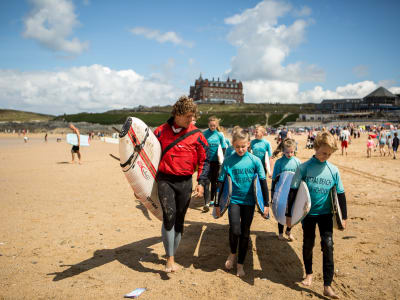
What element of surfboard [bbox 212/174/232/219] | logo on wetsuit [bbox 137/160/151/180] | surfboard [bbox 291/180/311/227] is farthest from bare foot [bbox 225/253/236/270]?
logo on wetsuit [bbox 137/160/151/180]

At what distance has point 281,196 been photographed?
4230 mm

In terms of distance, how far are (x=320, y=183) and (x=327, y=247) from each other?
2.64ft

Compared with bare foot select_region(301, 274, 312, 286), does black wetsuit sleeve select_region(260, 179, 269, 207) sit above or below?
above

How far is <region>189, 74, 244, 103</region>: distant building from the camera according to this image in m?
154

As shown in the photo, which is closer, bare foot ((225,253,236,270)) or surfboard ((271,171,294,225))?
bare foot ((225,253,236,270))

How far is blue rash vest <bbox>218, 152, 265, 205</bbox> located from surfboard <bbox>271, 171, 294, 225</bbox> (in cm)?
48

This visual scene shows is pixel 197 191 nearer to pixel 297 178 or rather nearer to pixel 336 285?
pixel 297 178

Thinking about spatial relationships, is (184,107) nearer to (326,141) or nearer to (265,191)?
(265,191)

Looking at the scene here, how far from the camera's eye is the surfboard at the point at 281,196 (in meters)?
4.13

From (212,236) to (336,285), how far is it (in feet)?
7.55

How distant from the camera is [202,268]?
4094 millimetres

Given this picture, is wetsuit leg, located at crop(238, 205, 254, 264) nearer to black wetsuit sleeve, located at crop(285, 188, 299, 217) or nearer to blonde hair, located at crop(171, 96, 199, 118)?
black wetsuit sleeve, located at crop(285, 188, 299, 217)

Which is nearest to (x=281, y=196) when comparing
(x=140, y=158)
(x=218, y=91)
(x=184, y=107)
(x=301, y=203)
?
(x=301, y=203)

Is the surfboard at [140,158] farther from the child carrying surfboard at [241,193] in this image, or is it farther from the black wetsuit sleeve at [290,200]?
the black wetsuit sleeve at [290,200]
